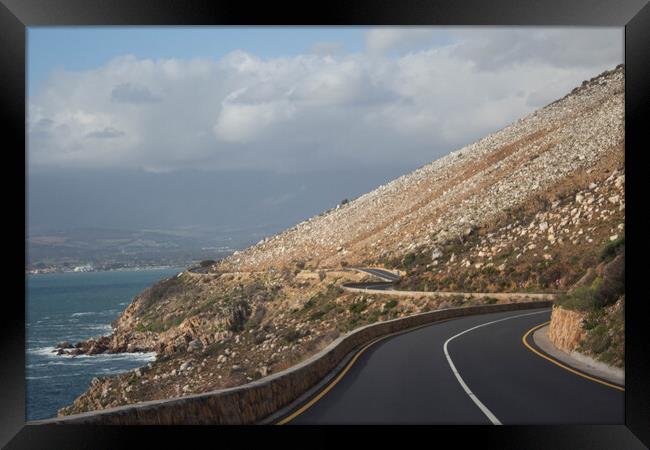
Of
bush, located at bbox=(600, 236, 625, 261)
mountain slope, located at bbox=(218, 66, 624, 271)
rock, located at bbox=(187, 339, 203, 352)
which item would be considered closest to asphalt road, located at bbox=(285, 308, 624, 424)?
bush, located at bbox=(600, 236, 625, 261)

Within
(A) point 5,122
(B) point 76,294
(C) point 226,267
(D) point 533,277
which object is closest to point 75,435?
(A) point 5,122

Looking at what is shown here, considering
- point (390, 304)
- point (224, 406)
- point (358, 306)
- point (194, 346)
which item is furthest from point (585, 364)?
point (194, 346)

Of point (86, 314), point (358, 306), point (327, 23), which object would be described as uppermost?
point (327, 23)

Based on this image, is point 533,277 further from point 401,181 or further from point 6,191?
point 401,181

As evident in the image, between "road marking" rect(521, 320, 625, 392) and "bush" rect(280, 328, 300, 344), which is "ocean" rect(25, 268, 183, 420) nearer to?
"road marking" rect(521, 320, 625, 392)

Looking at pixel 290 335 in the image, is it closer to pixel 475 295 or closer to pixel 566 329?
pixel 475 295

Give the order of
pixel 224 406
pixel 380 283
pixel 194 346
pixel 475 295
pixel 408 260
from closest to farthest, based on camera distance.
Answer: pixel 224 406 < pixel 475 295 < pixel 194 346 < pixel 380 283 < pixel 408 260

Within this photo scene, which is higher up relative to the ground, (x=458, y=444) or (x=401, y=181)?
(x=401, y=181)
